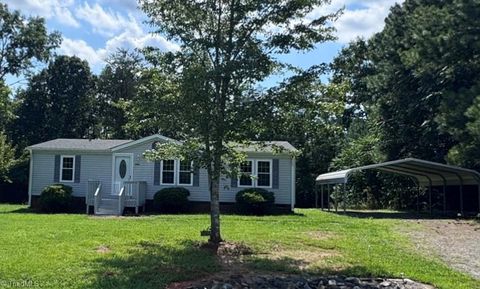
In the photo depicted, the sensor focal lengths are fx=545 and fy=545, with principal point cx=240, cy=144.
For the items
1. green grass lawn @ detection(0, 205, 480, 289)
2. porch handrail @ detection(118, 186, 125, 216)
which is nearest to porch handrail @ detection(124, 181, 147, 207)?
porch handrail @ detection(118, 186, 125, 216)

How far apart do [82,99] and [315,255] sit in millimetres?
35658

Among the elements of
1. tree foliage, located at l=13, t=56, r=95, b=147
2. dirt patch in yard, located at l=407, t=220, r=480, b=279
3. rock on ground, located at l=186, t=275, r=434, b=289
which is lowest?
rock on ground, located at l=186, t=275, r=434, b=289

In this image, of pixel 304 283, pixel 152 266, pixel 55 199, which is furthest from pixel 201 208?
pixel 304 283

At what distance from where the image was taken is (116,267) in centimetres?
878

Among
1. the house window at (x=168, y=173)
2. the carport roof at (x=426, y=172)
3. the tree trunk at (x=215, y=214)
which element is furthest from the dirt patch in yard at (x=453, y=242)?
the house window at (x=168, y=173)

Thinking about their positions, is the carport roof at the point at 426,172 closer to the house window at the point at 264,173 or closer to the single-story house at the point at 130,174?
the single-story house at the point at 130,174

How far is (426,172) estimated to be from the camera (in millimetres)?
23594

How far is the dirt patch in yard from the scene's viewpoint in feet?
33.3

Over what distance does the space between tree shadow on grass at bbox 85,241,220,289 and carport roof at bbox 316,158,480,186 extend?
11.3 meters

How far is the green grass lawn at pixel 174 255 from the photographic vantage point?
8.15 m

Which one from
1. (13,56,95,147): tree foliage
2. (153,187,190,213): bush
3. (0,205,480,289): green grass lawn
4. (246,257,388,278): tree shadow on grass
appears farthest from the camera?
(13,56,95,147): tree foliage

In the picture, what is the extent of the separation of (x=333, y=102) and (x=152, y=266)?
4.79 metres

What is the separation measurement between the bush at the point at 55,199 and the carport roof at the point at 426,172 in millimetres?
10924

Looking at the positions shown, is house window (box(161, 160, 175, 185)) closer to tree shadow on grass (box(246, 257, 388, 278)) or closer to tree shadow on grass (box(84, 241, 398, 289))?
tree shadow on grass (box(84, 241, 398, 289))
